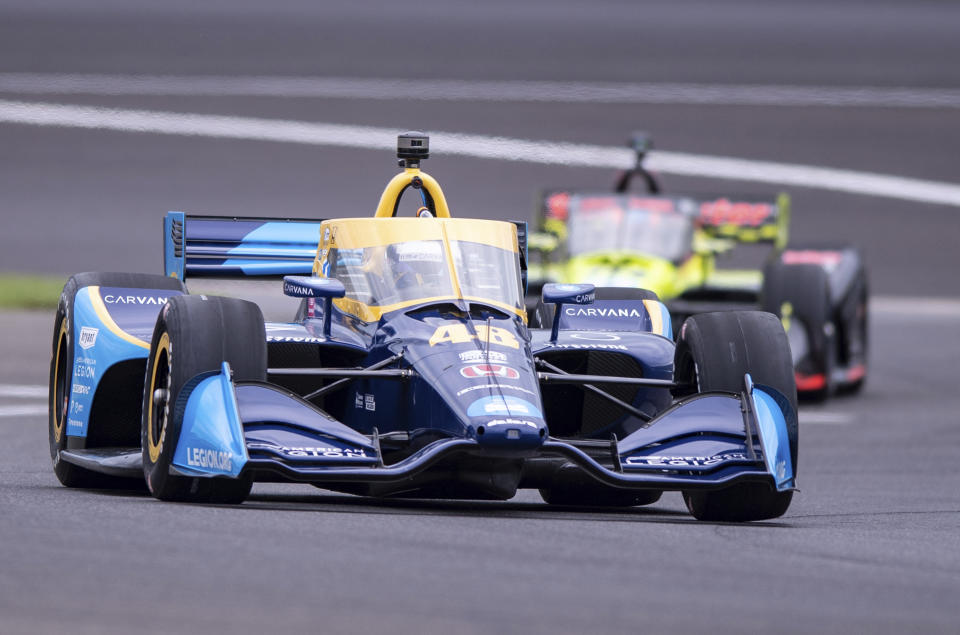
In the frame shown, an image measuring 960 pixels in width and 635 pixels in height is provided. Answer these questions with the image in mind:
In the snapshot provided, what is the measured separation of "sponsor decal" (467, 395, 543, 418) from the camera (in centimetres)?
798

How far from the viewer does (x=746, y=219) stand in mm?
19031

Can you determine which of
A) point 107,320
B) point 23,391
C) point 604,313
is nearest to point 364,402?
point 107,320

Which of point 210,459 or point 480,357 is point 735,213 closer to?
point 480,357

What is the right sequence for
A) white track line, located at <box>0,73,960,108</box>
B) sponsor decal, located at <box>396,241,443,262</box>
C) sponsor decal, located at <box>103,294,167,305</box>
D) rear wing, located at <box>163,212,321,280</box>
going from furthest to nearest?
white track line, located at <box>0,73,960,108</box> → rear wing, located at <box>163,212,321,280</box> → sponsor decal, located at <box>103,294,167,305</box> → sponsor decal, located at <box>396,241,443,262</box>

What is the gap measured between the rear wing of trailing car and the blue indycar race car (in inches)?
37.0

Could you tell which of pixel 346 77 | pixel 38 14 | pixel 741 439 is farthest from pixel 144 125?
pixel 741 439

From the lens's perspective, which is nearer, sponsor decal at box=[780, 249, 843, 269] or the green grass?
sponsor decal at box=[780, 249, 843, 269]

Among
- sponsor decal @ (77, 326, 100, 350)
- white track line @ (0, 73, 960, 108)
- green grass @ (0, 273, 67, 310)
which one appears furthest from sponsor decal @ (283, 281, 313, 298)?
white track line @ (0, 73, 960, 108)

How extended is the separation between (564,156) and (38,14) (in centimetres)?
1638

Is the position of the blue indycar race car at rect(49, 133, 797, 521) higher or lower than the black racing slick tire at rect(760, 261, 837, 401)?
higher

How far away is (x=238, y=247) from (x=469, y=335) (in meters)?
3.20

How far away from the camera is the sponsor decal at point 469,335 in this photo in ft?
28.1

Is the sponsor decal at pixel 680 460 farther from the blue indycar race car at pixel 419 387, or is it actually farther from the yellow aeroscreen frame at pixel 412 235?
the yellow aeroscreen frame at pixel 412 235

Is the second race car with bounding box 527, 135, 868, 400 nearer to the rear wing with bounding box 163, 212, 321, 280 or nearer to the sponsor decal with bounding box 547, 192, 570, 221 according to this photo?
the sponsor decal with bounding box 547, 192, 570, 221
